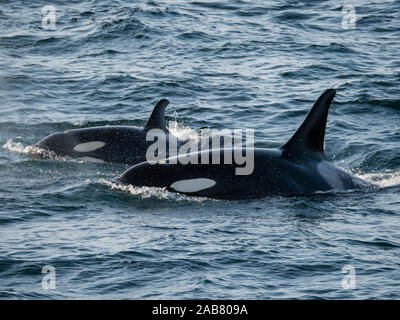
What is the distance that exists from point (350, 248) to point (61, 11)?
20.4 m

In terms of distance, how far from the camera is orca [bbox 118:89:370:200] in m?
12.9

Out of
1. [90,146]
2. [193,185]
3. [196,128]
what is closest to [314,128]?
[193,185]

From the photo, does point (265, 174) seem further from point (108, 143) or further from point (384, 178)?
point (108, 143)

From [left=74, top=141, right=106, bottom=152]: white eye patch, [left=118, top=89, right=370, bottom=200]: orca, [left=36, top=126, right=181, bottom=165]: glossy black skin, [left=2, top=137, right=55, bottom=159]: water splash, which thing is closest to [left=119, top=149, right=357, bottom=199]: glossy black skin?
[left=118, top=89, right=370, bottom=200]: orca

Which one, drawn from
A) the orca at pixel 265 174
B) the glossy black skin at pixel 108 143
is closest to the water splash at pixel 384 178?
the orca at pixel 265 174

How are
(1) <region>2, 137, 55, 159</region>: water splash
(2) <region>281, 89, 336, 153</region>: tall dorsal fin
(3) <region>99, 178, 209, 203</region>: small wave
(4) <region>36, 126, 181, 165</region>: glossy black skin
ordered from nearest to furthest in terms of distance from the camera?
(2) <region>281, 89, 336, 153</region>: tall dorsal fin → (3) <region>99, 178, 209, 203</region>: small wave → (4) <region>36, 126, 181, 165</region>: glossy black skin → (1) <region>2, 137, 55, 159</region>: water splash

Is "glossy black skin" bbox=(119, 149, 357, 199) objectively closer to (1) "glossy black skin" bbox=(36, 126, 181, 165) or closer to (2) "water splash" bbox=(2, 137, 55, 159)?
(1) "glossy black skin" bbox=(36, 126, 181, 165)

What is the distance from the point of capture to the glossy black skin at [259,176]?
42.4 feet

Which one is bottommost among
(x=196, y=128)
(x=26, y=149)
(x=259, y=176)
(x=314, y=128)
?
(x=196, y=128)

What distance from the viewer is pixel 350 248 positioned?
444 inches

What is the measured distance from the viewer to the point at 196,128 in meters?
18.8

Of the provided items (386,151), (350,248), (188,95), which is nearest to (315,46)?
(188,95)

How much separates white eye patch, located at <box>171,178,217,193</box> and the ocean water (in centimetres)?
16

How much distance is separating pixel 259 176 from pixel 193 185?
986 millimetres
